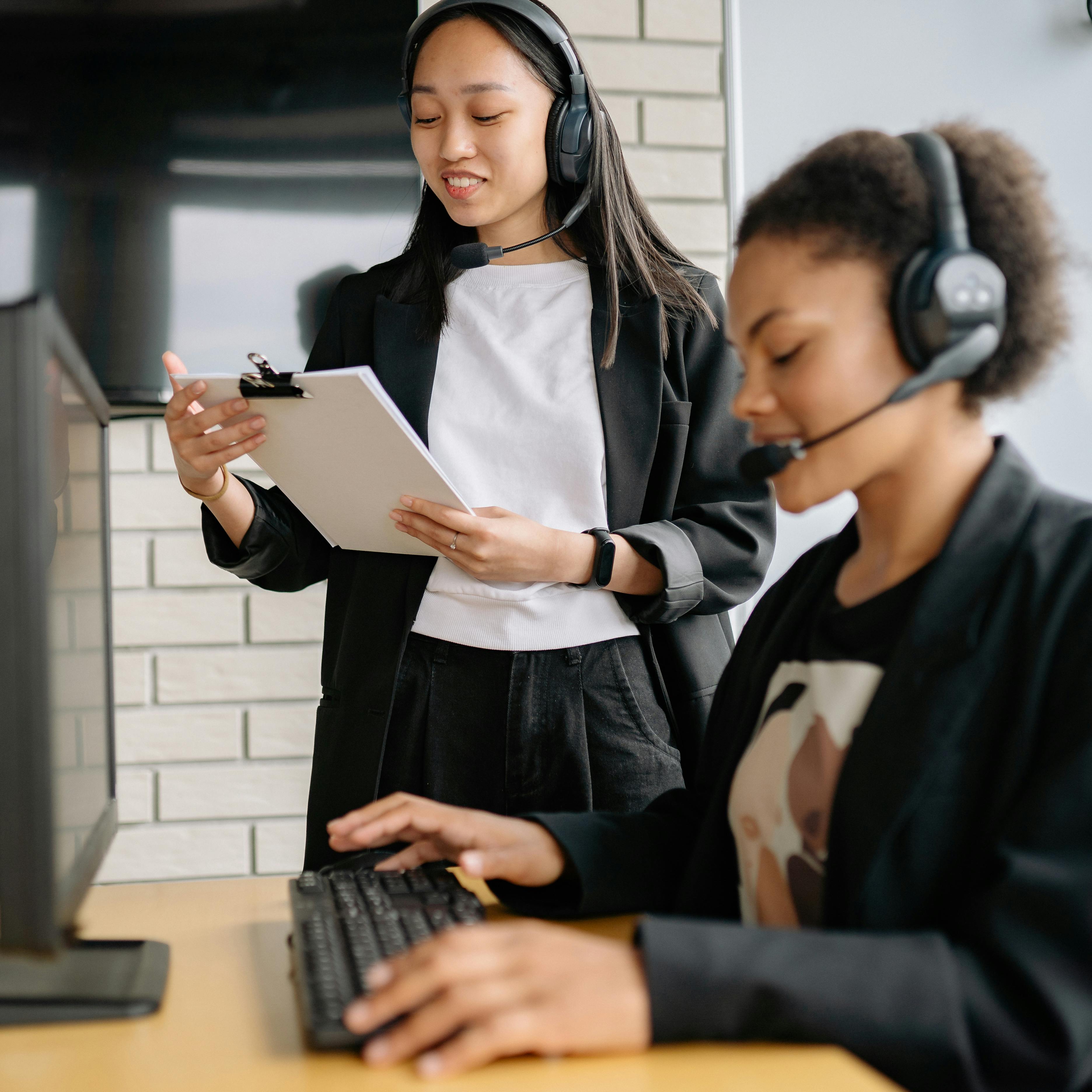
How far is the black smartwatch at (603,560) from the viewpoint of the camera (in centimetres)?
115

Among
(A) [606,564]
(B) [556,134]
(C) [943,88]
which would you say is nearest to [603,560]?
(A) [606,564]

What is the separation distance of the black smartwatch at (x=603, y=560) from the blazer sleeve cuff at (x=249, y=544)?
39 cm

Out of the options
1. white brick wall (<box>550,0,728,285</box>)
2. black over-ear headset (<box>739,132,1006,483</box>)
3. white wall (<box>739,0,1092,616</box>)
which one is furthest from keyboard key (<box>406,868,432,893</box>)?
white brick wall (<box>550,0,728,285</box>)

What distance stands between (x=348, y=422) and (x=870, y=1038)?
0.71 metres

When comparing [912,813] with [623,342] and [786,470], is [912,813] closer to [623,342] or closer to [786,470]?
[786,470]

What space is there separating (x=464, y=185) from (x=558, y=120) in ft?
0.43

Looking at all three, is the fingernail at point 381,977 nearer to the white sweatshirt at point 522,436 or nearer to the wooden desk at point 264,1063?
the wooden desk at point 264,1063

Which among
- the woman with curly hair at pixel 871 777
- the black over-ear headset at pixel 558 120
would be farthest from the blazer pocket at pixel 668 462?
the woman with curly hair at pixel 871 777

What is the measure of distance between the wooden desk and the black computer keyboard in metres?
0.02

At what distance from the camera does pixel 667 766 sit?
1.21 meters

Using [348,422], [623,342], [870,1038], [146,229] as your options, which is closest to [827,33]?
[623,342]

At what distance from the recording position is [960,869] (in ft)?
2.13

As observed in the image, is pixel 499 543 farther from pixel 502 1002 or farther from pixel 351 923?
pixel 502 1002

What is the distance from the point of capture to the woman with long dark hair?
117 centimetres
